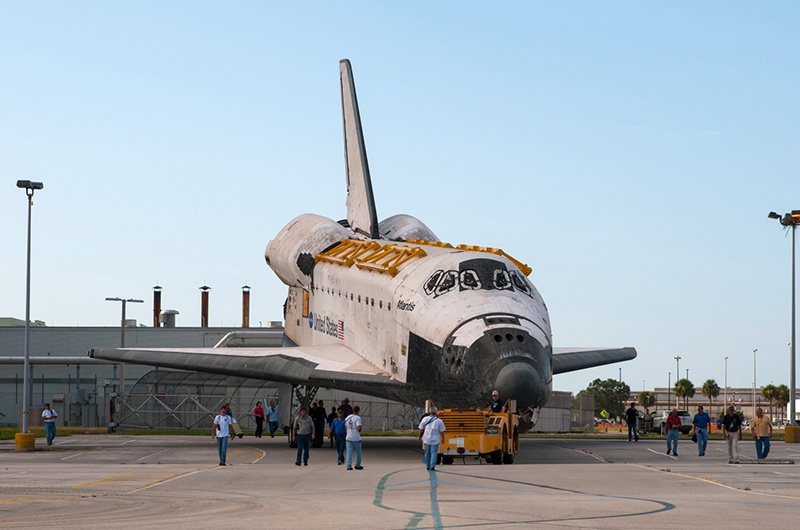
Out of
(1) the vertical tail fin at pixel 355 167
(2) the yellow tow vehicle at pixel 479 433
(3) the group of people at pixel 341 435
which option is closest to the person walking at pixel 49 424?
(3) the group of people at pixel 341 435

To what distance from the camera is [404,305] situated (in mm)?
20328

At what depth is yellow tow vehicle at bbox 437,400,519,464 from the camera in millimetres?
17312

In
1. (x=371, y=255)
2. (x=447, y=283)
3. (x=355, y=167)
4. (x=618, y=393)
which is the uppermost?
(x=355, y=167)

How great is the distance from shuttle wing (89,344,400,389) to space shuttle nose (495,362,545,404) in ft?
13.6

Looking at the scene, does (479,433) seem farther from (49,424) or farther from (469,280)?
(49,424)

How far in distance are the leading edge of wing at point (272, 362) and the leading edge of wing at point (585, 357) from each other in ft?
20.6

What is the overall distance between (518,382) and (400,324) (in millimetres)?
4140

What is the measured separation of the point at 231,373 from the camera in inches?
1007

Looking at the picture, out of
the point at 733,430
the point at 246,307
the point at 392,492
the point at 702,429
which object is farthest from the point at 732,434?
the point at 246,307

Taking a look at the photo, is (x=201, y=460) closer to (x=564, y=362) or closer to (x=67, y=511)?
(x=67, y=511)

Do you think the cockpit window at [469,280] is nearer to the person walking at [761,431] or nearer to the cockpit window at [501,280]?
the cockpit window at [501,280]

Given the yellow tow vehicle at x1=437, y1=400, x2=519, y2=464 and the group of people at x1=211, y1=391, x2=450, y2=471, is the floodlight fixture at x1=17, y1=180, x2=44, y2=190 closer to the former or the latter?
the group of people at x1=211, y1=391, x2=450, y2=471

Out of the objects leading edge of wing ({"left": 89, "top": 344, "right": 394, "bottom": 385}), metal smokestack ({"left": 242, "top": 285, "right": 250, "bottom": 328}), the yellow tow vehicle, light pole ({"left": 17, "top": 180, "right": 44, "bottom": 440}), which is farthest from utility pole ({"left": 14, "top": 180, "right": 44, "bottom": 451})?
metal smokestack ({"left": 242, "top": 285, "right": 250, "bottom": 328})

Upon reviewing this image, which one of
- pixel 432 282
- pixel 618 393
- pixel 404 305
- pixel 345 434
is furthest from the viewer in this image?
pixel 618 393
